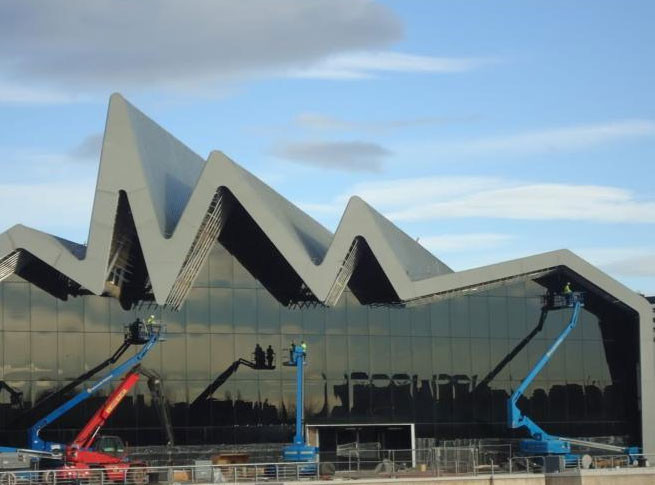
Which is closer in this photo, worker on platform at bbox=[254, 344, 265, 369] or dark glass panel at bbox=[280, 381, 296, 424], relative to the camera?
worker on platform at bbox=[254, 344, 265, 369]

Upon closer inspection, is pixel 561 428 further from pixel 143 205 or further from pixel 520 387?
pixel 143 205

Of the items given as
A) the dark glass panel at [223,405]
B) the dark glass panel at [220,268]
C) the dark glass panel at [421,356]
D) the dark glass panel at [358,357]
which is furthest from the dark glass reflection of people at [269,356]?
the dark glass panel at [421,356]

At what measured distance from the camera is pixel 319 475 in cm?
5466

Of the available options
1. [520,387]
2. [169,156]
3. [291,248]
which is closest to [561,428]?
[520,387]

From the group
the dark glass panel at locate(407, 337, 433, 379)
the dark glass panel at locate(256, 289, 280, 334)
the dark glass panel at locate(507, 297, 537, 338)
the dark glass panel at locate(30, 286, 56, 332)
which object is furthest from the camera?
the dark glass panel at locate(507, 297, 537, 338)

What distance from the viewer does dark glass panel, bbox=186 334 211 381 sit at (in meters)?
58.3

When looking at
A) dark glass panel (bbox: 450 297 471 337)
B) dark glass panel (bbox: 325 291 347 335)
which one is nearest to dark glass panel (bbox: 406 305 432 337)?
dark glass panel (bbox: 450 297 471 337)

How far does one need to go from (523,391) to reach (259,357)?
12366mm

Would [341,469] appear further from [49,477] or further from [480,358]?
[49,477]

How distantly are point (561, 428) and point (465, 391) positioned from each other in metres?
5.06

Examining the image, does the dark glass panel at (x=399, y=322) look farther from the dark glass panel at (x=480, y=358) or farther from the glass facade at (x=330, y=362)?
the dark glass panel at (x=480, y=358)

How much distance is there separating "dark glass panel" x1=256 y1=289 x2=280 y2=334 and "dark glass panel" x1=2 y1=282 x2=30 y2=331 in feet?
32.3

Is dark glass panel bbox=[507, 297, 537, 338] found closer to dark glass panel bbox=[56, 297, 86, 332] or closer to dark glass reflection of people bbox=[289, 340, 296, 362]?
dark glass reflection of people bbox=[289, 340, 296, 362]

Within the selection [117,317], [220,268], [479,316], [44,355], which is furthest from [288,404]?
[44,355]
